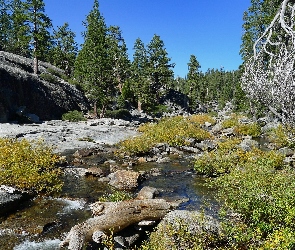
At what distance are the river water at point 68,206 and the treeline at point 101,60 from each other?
92.2ft

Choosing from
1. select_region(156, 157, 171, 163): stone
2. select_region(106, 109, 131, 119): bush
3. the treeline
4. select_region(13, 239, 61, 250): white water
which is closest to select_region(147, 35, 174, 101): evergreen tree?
the treeline

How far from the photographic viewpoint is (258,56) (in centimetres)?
363

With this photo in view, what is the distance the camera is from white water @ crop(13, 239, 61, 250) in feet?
30.8

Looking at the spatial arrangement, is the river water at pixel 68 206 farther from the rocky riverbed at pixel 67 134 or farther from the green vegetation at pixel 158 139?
the rocky riverbed at pixel 67 134

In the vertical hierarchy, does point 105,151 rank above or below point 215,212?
above

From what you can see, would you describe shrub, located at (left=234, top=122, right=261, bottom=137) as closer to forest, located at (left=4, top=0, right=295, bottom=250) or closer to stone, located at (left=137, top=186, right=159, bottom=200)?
forest, located at (left=4, top=0, right=295, bottom=250)

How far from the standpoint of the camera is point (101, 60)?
143 ft

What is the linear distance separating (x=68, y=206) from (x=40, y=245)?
337cm

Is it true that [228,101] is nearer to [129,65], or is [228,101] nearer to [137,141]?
[129,65]

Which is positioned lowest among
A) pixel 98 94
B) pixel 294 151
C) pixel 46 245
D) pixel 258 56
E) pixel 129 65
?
pixel 46 245

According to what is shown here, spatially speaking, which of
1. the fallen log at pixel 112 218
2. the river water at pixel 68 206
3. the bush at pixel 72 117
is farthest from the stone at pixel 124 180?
the bush at pixel 72 117

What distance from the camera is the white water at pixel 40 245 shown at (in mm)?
9373

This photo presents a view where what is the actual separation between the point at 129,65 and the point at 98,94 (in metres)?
28.8

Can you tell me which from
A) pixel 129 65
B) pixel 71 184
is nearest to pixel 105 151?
pixel 71 184
